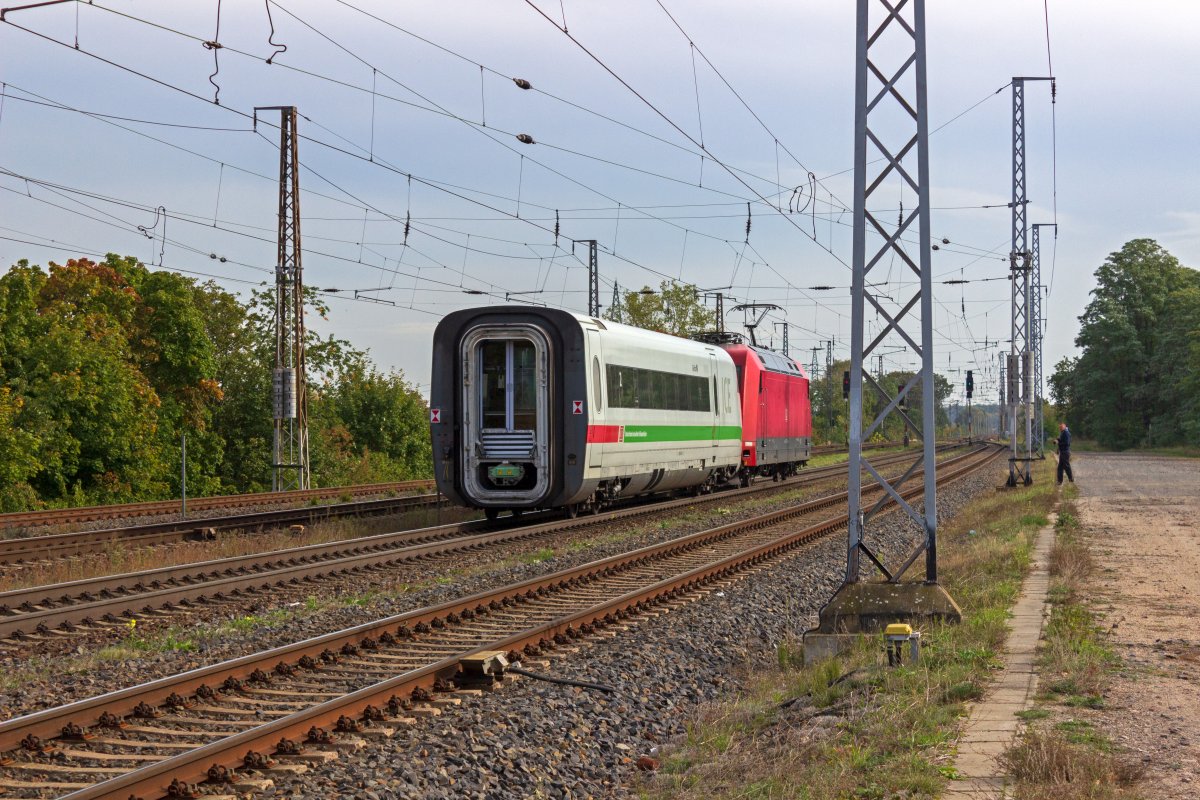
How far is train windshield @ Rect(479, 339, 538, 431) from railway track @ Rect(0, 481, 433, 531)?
7.41 meters

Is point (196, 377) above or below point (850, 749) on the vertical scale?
above

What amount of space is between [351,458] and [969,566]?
25.9m

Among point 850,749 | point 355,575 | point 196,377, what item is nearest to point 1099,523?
point 355,575

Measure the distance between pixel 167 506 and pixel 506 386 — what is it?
325 inches

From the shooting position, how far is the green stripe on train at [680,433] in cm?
2241

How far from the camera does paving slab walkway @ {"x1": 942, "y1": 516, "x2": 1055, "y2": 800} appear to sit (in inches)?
229

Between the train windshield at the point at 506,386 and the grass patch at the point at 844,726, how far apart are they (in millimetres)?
9512

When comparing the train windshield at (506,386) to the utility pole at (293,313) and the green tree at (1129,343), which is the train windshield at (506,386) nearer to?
the utility pole at (293,313)

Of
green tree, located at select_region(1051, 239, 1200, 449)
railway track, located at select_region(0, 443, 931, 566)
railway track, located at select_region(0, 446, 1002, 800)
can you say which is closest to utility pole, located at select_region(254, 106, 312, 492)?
railway track, located at select_region(0, 443, 931, 566)

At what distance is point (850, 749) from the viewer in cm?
653

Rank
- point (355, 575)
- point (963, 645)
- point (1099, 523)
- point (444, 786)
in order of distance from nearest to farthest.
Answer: point (444, 786) → point (963, 645) → point (355, 575) → point (1099, 523)

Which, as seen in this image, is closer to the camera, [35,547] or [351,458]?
[35,547]

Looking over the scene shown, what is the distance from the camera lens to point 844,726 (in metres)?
7.22

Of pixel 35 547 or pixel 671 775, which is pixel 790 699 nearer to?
pixel 671 775
